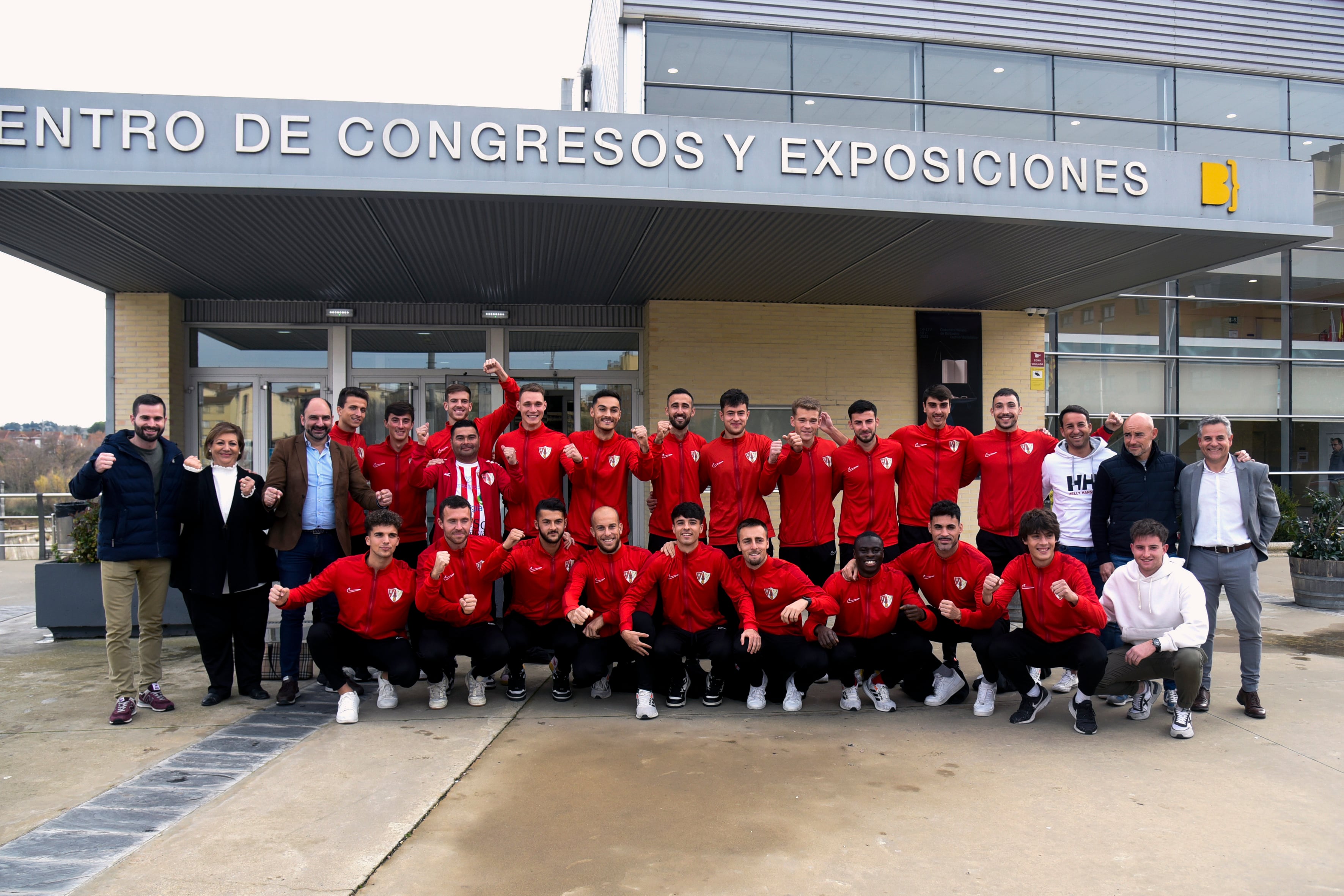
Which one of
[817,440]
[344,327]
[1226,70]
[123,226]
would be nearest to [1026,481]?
[817,440]

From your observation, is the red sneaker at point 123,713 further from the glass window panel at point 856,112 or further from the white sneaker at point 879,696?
the glass window panel at point 856,112

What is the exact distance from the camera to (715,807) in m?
3.76

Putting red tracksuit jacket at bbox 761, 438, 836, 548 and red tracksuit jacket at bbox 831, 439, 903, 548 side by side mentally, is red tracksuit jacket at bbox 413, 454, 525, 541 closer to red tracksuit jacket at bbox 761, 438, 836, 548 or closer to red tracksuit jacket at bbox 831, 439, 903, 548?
red tracksuit jacket at bbox 761, 438, 836, 548

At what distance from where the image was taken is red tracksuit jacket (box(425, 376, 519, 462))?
20.7 ft

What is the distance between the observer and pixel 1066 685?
5.75 metres

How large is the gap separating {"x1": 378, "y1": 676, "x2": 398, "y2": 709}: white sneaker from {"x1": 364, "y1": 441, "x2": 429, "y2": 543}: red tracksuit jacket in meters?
1.20

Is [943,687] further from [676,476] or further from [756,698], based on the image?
[676,476]

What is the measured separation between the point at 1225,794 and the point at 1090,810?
28.8 inches

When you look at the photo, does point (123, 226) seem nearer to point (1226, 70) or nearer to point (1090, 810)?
point (1090, 810)

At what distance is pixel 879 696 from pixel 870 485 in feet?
4.89

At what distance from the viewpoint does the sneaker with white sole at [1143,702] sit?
5.11 m

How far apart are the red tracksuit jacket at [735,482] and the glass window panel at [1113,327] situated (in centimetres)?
868

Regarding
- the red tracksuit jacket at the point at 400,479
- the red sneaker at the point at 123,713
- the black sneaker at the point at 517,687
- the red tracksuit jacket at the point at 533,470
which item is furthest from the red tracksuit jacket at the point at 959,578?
the red sneaker at the point at 123,713

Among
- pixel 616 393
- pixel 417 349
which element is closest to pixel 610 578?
pixel 616 393
